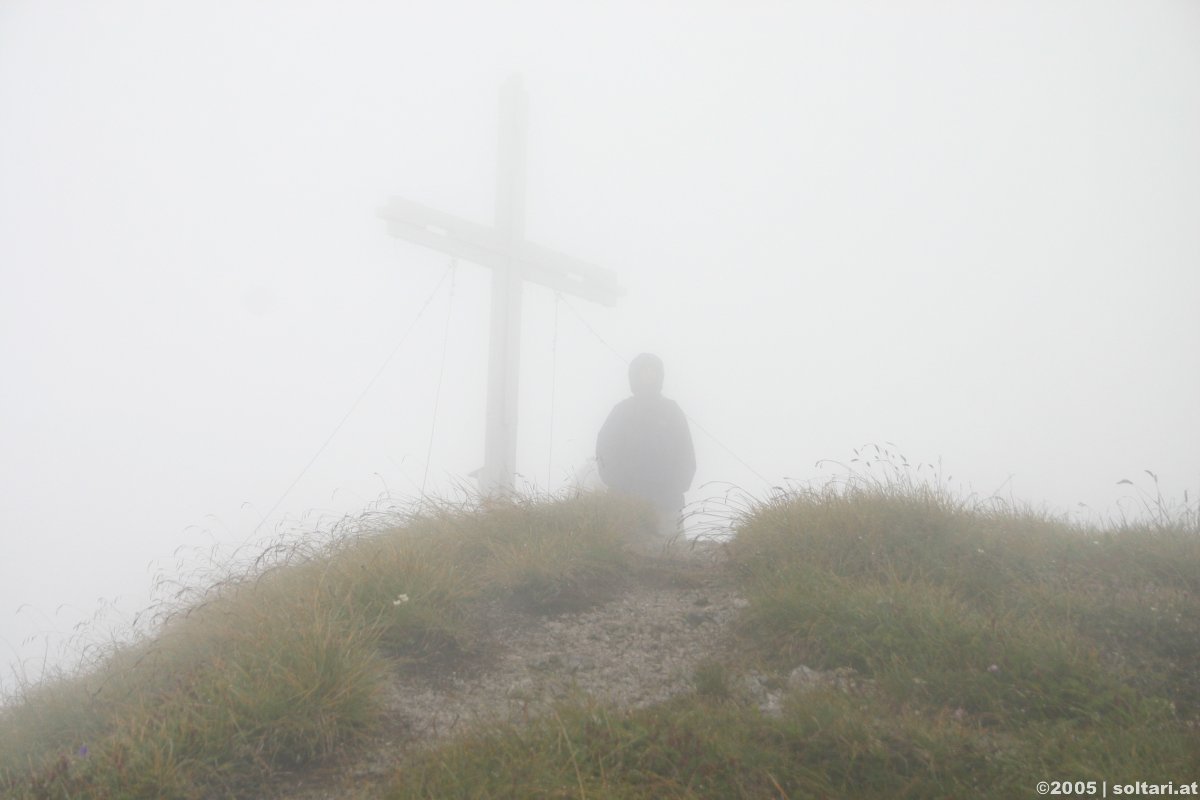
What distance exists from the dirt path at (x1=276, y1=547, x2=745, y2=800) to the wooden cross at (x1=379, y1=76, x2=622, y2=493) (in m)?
4.93

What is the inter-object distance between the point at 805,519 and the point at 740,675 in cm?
165

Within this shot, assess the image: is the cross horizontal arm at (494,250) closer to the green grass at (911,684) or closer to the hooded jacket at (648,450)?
the hooded jacket at (648,450)

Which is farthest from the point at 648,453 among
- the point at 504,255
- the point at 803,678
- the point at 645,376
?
the point at 803,678

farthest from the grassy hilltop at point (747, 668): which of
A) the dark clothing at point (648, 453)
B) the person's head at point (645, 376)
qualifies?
the person's head at point (645, 376)

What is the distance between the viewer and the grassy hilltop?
7.64ft

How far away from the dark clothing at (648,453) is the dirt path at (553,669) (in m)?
3.67

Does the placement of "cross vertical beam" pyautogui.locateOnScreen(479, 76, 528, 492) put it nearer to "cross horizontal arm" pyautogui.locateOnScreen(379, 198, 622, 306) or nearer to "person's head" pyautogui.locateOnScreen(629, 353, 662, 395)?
"cross horizontal arm" pyautogui.locateOnScreen(379, 198, 622, 306)

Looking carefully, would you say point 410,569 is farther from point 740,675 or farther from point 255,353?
point 255,353

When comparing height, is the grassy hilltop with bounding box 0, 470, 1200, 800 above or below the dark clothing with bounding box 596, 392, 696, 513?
below

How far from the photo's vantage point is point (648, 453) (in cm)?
841

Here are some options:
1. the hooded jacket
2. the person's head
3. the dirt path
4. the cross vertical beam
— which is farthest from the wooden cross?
the dirt path

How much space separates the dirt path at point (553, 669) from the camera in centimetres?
269

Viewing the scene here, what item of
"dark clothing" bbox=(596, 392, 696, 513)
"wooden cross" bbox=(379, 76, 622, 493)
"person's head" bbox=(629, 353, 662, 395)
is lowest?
"dark clothing" bbox=(596, 392, 696, 513)

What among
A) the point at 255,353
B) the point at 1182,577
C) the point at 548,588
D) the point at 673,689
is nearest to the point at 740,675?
the point at 673,689
